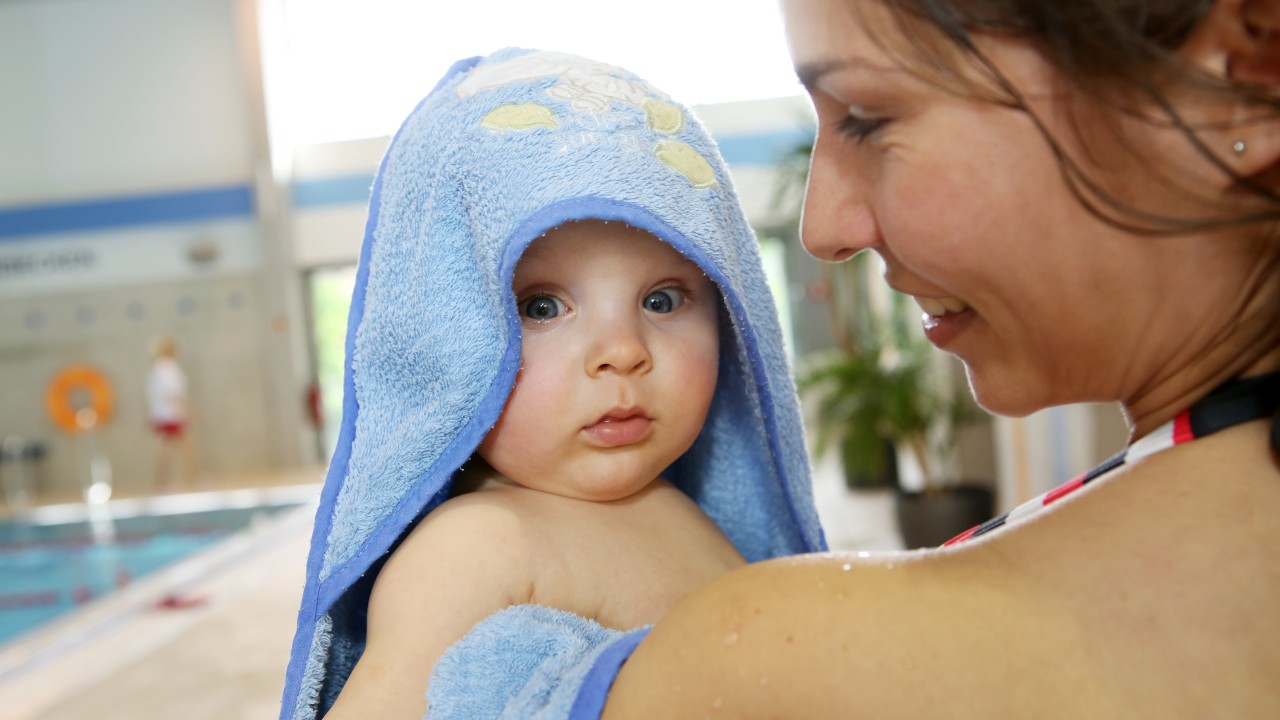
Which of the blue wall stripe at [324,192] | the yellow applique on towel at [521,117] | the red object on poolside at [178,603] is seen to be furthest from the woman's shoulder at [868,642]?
A: the blue wall stripe at [324,192]

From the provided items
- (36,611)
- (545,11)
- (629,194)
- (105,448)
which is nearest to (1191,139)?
(629,194)

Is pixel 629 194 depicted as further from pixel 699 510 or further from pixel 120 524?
pixel 120 524

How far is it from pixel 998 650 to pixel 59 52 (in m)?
13.0

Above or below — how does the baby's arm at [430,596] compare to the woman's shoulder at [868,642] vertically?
below

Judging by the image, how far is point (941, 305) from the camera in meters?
0.71

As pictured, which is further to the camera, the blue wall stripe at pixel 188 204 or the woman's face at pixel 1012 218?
the blue wall stripe at pixel 188 204

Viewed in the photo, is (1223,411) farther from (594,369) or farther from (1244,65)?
(594,369)

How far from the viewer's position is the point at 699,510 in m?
1.14

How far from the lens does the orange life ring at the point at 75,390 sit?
11336 mm

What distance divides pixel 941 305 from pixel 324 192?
12.1 metres

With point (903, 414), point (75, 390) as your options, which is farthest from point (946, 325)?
point (75, 390)

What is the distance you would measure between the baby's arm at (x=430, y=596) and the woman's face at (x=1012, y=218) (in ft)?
1.33

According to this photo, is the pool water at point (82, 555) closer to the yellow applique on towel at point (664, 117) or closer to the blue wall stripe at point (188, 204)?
the blue wall stripe at point (188, 204)

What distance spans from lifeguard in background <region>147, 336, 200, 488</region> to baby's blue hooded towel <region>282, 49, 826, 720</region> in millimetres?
11037
